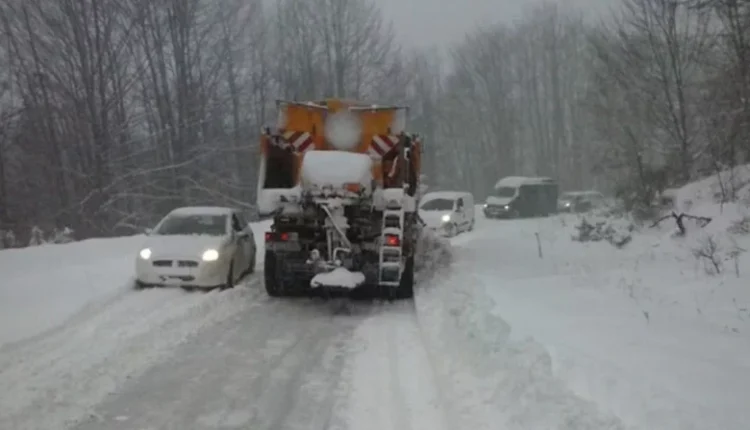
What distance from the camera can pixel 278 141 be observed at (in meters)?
13.0

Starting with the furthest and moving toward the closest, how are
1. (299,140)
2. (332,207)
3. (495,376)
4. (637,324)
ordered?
1. (299,140)
2. (332,207)
3. (637,324)
4. (495,376)

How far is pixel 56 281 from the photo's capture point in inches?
504

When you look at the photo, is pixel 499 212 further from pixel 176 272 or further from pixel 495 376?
pixel 495 376

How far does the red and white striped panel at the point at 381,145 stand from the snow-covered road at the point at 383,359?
2756mm

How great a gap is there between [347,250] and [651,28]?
24370 mm

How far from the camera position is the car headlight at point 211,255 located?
41.1ft

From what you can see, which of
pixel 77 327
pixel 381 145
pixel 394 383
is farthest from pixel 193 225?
pixel 394 383

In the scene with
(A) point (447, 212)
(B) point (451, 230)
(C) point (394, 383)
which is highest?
(A) point (447, 212)

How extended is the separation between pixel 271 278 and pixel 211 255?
3.69ft

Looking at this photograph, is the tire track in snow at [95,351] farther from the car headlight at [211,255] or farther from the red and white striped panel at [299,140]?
the red and white striped panel at [299,140]

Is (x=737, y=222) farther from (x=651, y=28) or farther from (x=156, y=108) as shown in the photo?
(x=156, y=108)

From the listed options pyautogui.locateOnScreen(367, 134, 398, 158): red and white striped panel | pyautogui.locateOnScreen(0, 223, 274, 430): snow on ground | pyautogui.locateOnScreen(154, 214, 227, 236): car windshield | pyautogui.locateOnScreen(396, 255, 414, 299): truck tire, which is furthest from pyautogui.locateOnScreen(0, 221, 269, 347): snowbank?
pyautogui.locateOnScreen(367, 134, 398, 158): red and white striped panel

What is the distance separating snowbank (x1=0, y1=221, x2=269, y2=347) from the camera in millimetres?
9941

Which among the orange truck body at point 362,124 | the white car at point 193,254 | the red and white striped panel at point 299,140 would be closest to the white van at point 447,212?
the orange truck body at point 362,124
